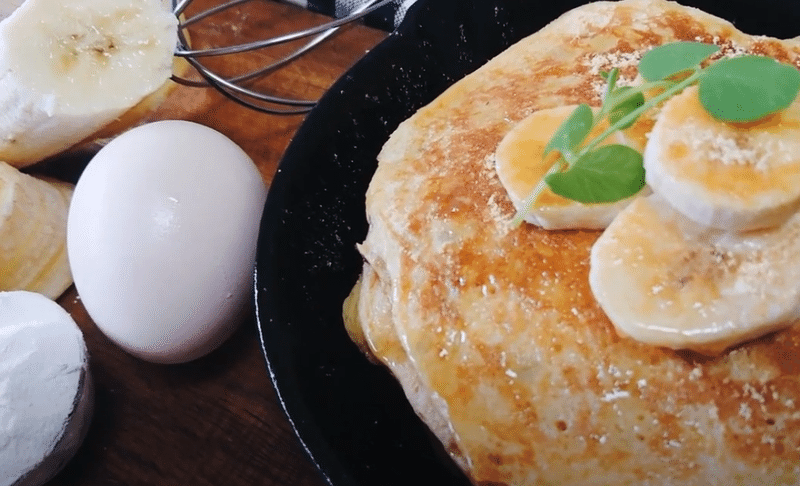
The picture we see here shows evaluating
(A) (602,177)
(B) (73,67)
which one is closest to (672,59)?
(A) (602,177)

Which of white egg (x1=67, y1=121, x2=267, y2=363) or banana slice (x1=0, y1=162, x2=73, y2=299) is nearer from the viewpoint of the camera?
white egg (x1=67, y1=121, x2=267, y2=363)

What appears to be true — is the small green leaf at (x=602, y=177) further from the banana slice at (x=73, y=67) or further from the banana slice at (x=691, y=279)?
the banana slice at (x=73, y=67)

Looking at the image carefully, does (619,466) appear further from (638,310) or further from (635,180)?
(635,180)

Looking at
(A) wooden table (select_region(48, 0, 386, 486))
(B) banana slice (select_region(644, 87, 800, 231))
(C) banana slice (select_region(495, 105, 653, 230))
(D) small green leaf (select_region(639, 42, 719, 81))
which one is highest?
(D) small green leaf (select_region(639, 42, 719, 81))

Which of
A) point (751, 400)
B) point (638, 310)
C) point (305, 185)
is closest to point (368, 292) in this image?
point (305, 185)

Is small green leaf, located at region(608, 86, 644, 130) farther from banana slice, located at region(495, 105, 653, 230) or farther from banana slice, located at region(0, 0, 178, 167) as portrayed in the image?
banana slice, located at region(0, 0, 178, 167)

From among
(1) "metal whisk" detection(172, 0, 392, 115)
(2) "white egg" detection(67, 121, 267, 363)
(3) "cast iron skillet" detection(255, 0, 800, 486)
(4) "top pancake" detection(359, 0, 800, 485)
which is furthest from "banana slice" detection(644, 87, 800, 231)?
(1) "metal whisk" detection(172, 0, 392, 115)

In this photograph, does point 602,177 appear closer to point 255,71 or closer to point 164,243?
point 164,243
